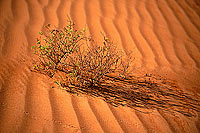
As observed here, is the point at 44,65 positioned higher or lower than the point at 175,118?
higher

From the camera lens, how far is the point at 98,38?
3.09 metres

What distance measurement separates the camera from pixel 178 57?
120 inches

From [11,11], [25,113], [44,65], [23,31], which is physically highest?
[11,11]

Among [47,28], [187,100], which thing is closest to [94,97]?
[187,100]

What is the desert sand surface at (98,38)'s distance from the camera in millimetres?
1813

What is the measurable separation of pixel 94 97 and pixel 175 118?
2.98 feet

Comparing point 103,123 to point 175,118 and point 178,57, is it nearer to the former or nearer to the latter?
point 175,118

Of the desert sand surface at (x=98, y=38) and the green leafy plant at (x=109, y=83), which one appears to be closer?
the desert sand surface at (x=98, y=38)

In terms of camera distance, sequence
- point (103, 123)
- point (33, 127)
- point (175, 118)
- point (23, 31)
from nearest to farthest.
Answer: point (33, 127)
point (103, 123)
point (175, 118)
point (23, 31)

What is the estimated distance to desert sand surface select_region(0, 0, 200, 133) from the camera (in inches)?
71.4

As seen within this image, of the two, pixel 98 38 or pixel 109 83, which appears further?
pixel 98 38

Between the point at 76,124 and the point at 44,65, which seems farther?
the point at 44,65

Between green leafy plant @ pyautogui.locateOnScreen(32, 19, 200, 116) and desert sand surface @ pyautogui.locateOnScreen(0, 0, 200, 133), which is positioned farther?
green leafy plant @ pyautogui.locateOnScreen(32, 19, 200, 116)

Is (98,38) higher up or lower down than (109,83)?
higher up
